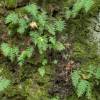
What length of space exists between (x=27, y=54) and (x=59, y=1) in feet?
4.80

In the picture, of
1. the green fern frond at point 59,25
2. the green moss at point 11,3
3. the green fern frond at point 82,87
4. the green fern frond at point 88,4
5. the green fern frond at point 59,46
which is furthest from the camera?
the green moss at point 11,3

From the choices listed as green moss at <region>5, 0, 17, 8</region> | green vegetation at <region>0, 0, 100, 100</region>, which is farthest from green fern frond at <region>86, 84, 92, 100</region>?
green moss at <region>5, 0, 17, 8</region>

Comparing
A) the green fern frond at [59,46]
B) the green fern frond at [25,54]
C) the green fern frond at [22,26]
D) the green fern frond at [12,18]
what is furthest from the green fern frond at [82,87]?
the green fern frond at [12,18]

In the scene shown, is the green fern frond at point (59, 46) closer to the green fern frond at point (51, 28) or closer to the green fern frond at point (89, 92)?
the green fern frond at point (51, 28)

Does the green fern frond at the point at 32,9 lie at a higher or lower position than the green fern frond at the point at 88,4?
lower

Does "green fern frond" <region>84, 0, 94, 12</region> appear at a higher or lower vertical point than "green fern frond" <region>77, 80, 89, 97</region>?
higher

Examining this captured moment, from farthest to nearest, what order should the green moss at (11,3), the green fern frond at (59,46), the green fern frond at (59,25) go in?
the green moss at (11,3) → the green fern frond at (59,25) → the green fern frond at (59,46)

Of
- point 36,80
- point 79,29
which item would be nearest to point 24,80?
point 36,80

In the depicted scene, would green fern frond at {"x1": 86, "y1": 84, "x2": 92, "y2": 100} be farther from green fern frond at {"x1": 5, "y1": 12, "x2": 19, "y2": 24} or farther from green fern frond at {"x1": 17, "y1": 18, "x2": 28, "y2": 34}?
green fern frond at {"x1": 5, "y1": 12, "x2": 19, "y2": 24}

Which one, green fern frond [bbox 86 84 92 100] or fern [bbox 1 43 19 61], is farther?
fern [bbox 1 43 19 61]

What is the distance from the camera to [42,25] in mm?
7047

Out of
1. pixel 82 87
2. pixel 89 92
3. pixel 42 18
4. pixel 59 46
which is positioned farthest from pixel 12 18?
pixel 89 92

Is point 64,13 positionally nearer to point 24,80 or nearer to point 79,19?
point 79,19

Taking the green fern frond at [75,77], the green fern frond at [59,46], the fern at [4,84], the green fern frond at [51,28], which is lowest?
the fern at [4,84]
